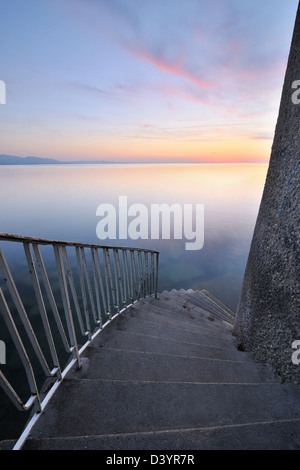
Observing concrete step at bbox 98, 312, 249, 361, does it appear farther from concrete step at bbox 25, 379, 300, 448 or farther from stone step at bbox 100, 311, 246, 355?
concrete step at bbox 25, 379, 300, 448

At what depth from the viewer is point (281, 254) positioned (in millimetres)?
2162

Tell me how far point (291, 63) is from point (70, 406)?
3653 millimetres

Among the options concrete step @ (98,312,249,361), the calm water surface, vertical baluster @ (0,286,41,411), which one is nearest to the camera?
vertical baluster @ (0,286,41,411)

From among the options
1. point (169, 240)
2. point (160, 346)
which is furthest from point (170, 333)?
point (169, 240)

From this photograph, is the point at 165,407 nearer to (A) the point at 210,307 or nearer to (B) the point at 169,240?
(A) the point at 210,307

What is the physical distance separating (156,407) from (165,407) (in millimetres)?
63

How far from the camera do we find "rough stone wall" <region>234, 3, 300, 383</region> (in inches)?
77.4

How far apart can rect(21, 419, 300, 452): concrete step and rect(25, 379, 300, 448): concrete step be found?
0.05 m

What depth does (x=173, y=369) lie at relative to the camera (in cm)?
204

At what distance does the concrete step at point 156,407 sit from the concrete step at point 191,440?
0.05m

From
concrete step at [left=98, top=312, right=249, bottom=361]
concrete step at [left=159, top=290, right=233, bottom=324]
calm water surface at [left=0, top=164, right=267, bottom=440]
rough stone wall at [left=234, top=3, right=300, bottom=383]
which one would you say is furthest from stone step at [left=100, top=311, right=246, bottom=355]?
calm water surface at [left=0, top=164, right=267, bottom=440]
